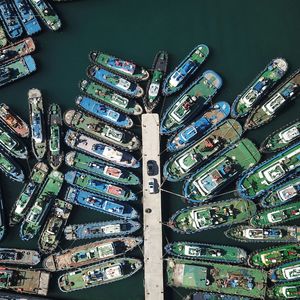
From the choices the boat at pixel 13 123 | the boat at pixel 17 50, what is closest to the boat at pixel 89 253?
the boat at pixel 13 123

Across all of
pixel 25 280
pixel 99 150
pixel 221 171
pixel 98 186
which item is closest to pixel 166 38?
pixel 99 150

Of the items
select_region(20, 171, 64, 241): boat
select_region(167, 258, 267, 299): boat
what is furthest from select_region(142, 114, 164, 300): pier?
select_region(20, 171, 64, 241): boat

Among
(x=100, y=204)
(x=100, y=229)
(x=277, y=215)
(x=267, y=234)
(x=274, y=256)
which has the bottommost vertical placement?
(x=274, y=256)

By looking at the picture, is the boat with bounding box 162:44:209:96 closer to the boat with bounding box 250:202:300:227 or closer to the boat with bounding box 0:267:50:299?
the boat with bounding box 250:202:300:227

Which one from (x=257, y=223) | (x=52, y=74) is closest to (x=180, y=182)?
(x=257, y=223)

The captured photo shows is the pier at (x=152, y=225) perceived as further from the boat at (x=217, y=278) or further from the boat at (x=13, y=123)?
the boat at (x=13, y=123)

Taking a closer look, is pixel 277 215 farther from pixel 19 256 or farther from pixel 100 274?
pixel 19 256

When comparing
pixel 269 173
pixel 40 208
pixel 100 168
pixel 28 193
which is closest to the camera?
pixel 269 173
